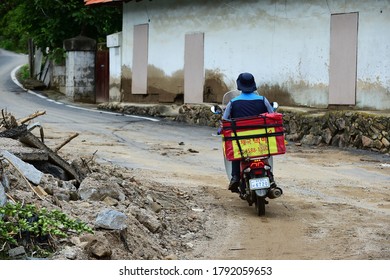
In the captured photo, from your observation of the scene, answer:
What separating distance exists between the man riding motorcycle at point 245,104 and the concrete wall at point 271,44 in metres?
7.98

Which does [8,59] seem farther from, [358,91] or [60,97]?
[358,91]

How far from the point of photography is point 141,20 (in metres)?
25.0

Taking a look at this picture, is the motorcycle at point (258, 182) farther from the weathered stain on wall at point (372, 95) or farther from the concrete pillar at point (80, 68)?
Answer: the concrete pillar at point (80, 68)

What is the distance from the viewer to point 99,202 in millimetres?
8406

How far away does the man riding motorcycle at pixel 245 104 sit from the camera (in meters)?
9.64

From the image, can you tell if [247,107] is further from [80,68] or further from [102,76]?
[80,68]

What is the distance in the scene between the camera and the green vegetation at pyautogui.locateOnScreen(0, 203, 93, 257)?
257 inches

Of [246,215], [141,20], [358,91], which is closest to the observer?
[246,215]

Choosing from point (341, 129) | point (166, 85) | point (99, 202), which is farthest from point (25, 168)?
point (166, 85)

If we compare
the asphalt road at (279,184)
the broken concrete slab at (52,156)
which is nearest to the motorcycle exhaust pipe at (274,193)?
the asphalt road at (279,184)

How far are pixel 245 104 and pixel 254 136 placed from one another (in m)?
0.47

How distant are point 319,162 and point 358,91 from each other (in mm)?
3648
